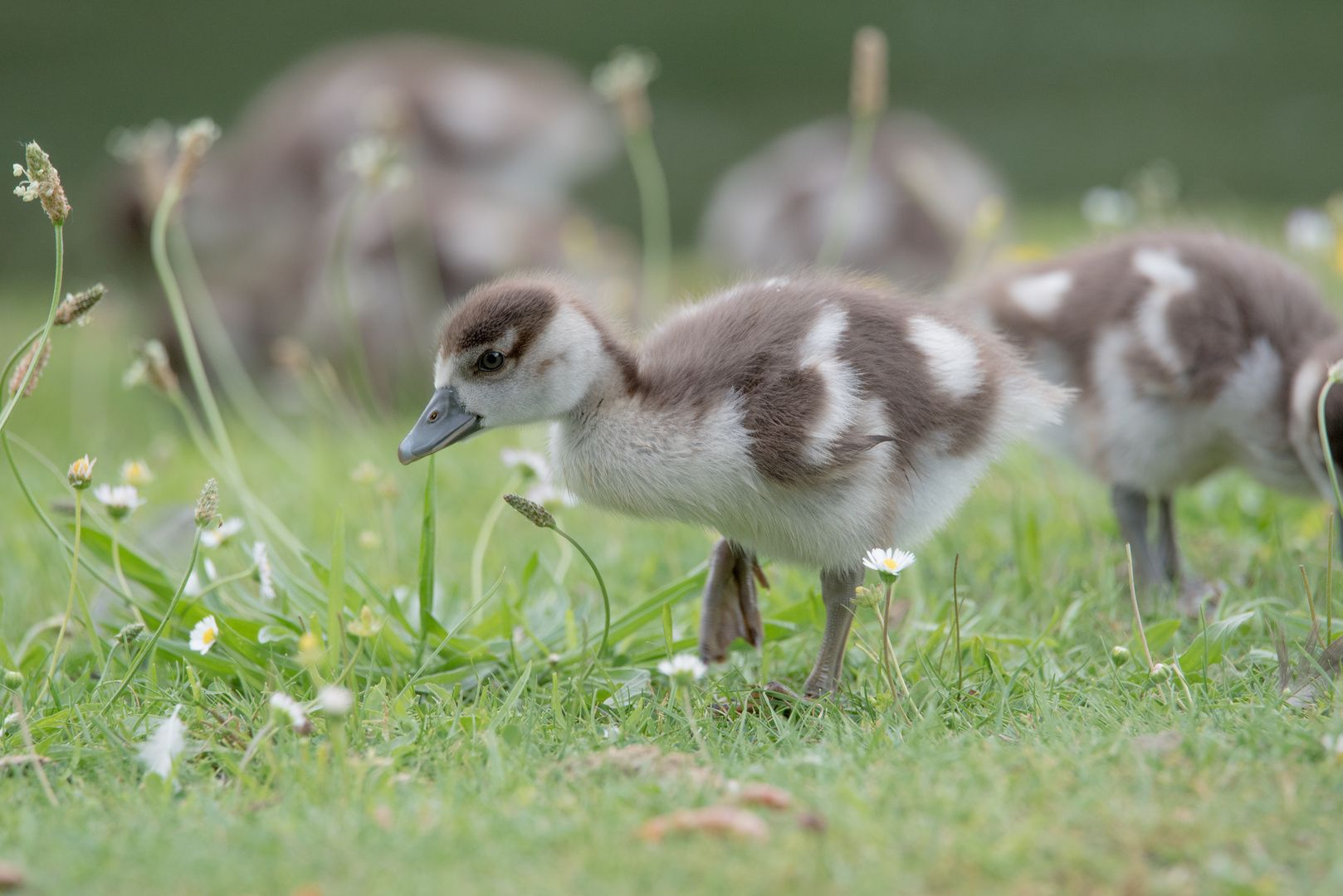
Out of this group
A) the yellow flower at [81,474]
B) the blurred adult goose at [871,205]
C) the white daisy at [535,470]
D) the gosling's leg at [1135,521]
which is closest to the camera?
the yellow flower at [81,474]

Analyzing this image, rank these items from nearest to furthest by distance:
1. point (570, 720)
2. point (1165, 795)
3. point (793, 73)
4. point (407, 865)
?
point (407, 865) → point (1165, 795) → point (570, 720) → point (793, 73)

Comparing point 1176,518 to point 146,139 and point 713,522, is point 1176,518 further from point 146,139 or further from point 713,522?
point 146,139

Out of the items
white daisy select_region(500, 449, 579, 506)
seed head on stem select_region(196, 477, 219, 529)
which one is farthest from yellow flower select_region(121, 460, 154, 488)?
white daisy select_region(500, 449, 579, 506)

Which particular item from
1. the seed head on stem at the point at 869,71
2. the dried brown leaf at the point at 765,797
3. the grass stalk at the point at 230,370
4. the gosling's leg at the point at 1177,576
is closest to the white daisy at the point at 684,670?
the dried brown leaf at the point at 765,797

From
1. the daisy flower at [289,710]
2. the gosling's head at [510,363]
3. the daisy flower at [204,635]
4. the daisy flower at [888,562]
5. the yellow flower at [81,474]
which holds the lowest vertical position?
the daisy flower at [204,635]

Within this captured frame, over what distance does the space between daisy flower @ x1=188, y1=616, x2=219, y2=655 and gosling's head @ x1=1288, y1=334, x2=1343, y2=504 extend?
251 cm

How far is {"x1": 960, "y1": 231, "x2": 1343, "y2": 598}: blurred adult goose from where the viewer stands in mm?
3178

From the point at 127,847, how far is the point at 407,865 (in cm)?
46

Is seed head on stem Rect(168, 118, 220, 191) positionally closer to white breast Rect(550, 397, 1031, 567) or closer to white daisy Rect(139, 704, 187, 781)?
white breast Rect(550, 397, 1031, 567)

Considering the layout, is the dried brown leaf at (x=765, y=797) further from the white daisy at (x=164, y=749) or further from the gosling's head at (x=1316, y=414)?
the gosling's head at (x=1316, y=414)

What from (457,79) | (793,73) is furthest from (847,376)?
(793,73)

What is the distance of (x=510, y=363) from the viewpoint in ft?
8.26

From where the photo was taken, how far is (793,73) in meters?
16.4

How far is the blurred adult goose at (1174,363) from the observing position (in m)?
3.18
